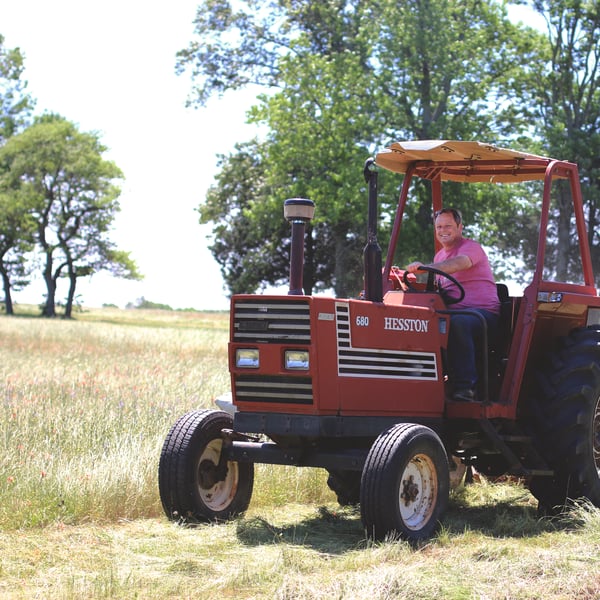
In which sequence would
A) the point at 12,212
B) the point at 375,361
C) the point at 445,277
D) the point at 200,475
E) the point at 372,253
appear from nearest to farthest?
the point at 372,253 → the point at 375,361 → the point at 200,475 → the point at 445,277 → the point at 12,212

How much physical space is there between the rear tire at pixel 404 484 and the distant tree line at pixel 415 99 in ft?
67.8

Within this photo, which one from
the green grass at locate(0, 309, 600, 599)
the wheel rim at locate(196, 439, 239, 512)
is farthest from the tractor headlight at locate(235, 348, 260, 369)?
the green grass at locate(0, 309, 600, 599)

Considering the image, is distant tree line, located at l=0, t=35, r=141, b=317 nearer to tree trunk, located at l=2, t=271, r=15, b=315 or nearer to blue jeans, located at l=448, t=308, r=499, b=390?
tree trunk, located at l=2, t=271, r=15, b=315

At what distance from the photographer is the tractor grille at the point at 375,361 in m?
6.29

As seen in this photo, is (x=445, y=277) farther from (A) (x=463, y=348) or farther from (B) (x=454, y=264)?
(A) (x=463, y=348)

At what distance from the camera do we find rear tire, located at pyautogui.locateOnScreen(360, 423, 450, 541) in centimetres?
591

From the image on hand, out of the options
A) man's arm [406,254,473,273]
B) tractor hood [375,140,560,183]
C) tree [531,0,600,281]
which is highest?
tree [531,0,600,281]

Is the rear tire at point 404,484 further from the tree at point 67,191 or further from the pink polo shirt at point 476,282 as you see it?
the tree at point 67,191

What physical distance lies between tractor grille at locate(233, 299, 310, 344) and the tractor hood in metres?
1.69

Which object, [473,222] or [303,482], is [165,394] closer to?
[303,482]

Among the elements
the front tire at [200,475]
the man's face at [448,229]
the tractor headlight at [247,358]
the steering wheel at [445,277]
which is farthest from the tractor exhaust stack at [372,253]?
the front tire at [200,475]

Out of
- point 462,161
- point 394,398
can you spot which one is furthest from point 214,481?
point 462,161

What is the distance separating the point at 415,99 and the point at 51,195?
30274mm

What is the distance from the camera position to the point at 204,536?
628 cm
